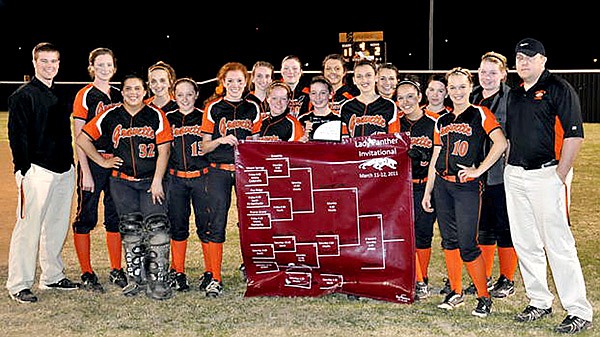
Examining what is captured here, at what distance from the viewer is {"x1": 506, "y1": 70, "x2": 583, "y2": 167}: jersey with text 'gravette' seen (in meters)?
5.04

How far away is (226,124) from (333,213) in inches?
44.4

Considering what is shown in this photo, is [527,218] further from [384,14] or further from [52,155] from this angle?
[384,14]

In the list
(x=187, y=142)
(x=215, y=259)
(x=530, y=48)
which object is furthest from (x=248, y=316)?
(x=530, y=48)

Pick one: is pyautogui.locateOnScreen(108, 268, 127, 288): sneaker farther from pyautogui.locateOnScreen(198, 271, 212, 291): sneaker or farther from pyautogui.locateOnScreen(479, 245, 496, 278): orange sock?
pyautogui.locateOnScreen(479, 245, 496, 278): orange sock

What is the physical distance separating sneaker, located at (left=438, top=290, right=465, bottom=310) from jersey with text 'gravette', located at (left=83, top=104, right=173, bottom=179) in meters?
2.46

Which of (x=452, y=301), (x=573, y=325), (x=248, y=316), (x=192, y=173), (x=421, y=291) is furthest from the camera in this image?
(x=192, y=173)

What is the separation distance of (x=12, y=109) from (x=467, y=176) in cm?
347

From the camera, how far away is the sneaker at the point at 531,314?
17.8 feet

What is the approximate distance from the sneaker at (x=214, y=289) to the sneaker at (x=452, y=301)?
1.72 meters

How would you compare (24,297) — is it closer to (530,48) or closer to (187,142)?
(187,142)

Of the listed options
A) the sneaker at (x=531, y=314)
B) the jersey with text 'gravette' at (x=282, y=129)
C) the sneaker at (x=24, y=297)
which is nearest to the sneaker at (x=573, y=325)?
the sneaker at (x=531, y=314)

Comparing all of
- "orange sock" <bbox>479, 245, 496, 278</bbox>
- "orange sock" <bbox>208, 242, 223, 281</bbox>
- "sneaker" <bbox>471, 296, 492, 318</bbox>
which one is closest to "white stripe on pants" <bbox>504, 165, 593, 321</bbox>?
"sneaker" <bbox>471, 296, 492, 318</bbox>

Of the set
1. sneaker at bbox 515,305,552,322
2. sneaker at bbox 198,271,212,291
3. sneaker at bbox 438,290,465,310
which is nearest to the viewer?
sneaker at bbox 515,305,552,322

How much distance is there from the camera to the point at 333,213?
229 inches
